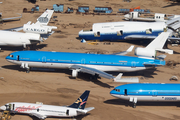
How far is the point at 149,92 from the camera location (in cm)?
4119

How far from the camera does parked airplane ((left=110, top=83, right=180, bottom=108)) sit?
135 feet

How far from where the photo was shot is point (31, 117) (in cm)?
3878

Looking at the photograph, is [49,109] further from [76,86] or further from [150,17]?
[150,17]

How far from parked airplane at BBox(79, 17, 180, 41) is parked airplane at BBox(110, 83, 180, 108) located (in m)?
35.5

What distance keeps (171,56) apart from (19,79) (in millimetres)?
40104

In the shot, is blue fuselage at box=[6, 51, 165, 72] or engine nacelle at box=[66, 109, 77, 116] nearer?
engine nacelle at box=[66, 109, 77, 116]

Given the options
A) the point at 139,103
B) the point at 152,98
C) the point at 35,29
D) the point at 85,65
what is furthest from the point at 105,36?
the point at 152,98

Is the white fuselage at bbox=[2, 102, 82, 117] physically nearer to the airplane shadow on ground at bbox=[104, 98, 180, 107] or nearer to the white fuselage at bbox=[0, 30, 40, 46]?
the airplane shadow on ground at bbox=[104, 98, 180, 107]

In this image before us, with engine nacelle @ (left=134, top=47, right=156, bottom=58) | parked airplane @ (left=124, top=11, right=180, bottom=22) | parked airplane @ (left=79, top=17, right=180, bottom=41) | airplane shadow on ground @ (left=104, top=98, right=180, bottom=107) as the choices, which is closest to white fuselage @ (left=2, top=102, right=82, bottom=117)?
airplane shadow on ground @ (left=104, top=98, right=180, bottom=107)

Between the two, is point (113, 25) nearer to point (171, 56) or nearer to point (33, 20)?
point (171, 56)

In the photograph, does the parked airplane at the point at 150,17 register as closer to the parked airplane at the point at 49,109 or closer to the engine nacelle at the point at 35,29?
the engine nacelle at the point at 35,29

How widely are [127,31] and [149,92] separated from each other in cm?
3789

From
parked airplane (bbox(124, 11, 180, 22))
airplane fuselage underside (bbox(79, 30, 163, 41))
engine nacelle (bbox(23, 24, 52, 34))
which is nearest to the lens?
engine nacelle (bbox(23, 24, 52, 34))

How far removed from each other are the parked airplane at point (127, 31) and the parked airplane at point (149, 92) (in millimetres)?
35450
